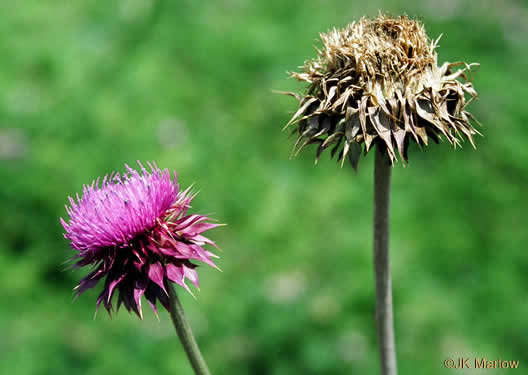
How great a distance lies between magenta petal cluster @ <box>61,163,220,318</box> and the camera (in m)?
2.66

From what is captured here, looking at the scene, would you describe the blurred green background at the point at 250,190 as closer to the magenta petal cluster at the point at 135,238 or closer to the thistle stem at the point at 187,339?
the magenta petal cluster at the point at 135,238

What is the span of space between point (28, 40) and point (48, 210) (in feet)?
9.89

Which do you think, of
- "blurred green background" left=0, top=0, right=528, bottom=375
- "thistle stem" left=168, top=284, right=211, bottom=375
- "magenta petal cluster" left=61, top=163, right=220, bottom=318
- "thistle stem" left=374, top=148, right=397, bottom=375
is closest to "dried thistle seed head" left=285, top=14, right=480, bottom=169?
"thistle stem" left=374, top=148, right=397, bottom=375

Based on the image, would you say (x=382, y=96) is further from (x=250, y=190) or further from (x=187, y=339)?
(x=250, y=190)

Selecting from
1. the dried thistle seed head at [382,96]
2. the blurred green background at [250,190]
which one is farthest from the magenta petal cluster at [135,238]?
the blurred green background at [250,190]

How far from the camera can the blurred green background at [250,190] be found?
5484mm

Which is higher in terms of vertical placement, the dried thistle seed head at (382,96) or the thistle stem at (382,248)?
the dried thistle seed head at (382,96)

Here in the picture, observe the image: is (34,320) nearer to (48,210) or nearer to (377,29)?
(48,210)

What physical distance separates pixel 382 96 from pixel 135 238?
3.92 ft

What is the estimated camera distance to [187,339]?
2521 millimetres

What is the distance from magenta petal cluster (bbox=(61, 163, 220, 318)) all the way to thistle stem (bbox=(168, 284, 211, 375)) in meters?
0.08

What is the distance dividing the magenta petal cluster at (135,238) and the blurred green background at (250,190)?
2822mm

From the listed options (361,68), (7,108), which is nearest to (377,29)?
(361,68)

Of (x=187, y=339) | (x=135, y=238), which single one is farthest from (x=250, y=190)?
(x=187, y=339)
